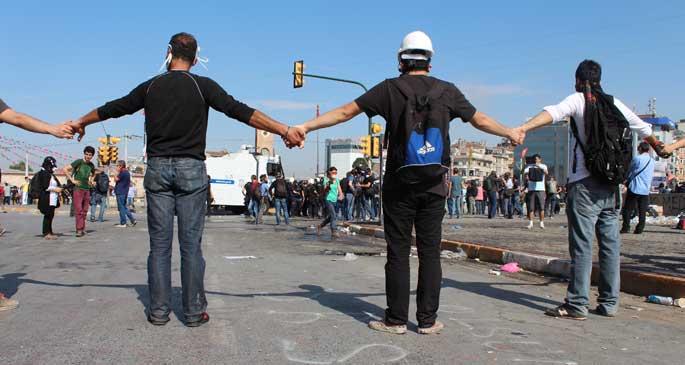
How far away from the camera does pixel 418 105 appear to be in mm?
4184

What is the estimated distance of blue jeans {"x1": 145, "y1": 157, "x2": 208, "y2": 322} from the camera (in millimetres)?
4312

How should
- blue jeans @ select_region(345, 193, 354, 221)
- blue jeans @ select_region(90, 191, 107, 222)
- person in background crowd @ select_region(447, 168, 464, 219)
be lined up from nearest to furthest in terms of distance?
blue jeans @ select_region(90, 191, 107, 222), blue jeans @ select_region(345, 193, 354, 221), person in background crowd @ select_region(447, 168, 464, 219)

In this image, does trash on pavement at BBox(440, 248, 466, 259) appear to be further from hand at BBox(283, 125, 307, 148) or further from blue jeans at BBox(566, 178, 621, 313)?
hand at BBox(283, 125, 307, 148)

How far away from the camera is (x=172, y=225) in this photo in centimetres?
437

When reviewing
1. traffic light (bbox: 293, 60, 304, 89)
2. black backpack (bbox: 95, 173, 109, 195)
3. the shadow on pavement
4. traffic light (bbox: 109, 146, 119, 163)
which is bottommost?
the shadow on pavement

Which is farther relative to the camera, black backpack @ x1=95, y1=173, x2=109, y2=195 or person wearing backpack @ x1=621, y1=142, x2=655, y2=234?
black backpack @ x1=95, y1=173, x2=109, y2=195

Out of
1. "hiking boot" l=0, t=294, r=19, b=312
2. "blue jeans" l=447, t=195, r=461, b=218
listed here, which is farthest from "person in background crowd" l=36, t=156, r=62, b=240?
"blue jeans" l=447, t=195, r=461, b=218

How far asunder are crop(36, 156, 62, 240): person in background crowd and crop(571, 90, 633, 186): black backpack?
11113 mm

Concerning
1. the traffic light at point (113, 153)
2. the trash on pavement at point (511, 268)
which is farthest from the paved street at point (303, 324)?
the traffic light at point (113, 153)

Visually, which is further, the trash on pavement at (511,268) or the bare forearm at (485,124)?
the trash on pavement at (511,268)

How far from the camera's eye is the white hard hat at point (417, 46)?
14.3ft

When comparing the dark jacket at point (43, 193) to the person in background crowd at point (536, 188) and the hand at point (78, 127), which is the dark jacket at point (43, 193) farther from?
the person in background crowd at point (536, 188)

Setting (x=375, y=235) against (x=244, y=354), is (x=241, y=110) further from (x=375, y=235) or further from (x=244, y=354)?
(x=375, y=235)

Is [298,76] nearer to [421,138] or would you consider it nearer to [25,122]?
[25,122]
